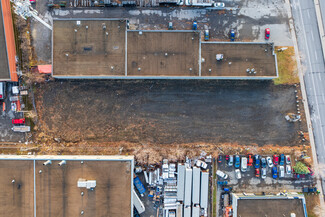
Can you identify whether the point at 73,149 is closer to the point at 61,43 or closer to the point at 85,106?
the point at 85,106

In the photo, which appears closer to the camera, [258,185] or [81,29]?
[81,29]

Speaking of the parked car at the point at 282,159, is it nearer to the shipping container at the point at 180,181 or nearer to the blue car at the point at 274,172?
the blue car at the point at 274,172

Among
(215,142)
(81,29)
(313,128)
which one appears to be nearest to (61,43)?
(81,29)

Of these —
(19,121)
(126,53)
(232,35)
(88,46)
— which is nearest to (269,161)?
(232,35)

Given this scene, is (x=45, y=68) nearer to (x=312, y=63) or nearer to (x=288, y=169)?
(x=288, y=169)

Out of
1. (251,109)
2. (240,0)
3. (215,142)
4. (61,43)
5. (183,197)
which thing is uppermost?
(240,0)

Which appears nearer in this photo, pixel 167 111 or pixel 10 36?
pixel 10 36
